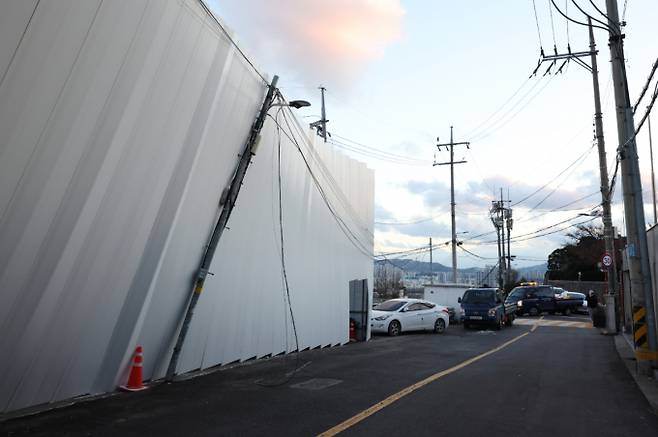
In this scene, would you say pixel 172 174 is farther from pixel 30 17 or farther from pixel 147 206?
pixel 30 17

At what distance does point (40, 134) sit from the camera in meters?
6.18

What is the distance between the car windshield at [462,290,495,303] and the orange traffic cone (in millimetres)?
17642

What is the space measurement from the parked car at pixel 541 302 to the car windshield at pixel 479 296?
1090 centimetres

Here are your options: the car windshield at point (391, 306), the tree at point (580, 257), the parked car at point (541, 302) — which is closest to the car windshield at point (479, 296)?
the car windshield at point (391, 306)

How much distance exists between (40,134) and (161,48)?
2544mm

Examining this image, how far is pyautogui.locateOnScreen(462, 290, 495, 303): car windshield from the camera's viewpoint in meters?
22.8

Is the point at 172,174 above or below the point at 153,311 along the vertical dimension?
above

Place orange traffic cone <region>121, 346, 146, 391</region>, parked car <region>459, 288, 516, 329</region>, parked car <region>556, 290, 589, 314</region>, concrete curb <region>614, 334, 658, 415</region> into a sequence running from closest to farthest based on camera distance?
concrete curb <region>614, 334, 658, 415</region> < orange traffic cone <region>121, 346, 146, 391</region> < parked car <region>459, 288, 516, 329</region> < parked car <region>556, 290, 589, 314</region>

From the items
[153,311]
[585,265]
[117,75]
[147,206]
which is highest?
[585,265]

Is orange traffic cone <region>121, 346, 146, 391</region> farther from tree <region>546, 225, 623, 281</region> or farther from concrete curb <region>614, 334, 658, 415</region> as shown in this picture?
tree <region>546, 225, 623, 281</region>

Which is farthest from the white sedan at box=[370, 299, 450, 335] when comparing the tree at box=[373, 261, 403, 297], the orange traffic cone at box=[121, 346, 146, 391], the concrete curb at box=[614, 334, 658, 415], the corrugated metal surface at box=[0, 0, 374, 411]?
the tree at box=[373, 261, 403, 297]

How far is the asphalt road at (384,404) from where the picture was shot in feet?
19.6

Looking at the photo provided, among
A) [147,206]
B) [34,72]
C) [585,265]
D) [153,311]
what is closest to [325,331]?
[153,311]

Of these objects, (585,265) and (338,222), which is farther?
(585,265)
